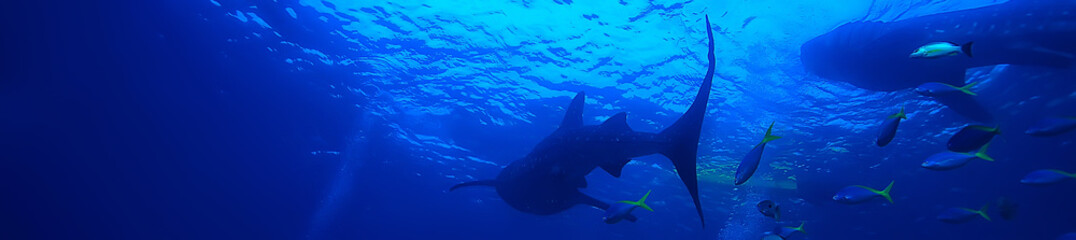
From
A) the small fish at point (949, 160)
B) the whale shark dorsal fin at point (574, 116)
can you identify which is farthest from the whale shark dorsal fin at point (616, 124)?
the small fish at point (949, 160)

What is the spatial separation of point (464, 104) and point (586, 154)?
36.3ft

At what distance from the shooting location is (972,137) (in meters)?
5.69

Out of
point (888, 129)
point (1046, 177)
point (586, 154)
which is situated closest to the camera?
point (586, 154)

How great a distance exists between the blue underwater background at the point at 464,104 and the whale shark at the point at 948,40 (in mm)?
257

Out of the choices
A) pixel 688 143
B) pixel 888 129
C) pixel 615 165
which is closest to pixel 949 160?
pixel 888 129

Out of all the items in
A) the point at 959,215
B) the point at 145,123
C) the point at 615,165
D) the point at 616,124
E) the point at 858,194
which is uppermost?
the point at 616,124

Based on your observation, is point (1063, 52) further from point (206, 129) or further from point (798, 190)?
point (206, 129)

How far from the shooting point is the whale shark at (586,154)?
472 centimetres

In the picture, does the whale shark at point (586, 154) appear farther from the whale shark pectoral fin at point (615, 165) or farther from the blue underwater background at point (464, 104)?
the blue underwater background at point (464, 104)

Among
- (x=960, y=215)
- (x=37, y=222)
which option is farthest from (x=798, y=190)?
(x=37, y=222)

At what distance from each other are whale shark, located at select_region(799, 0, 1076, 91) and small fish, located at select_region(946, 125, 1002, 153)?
352 cm

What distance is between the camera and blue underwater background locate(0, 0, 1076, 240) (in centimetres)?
1035

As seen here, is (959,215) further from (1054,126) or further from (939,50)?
(939,50)

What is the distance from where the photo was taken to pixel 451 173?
26625 mm
